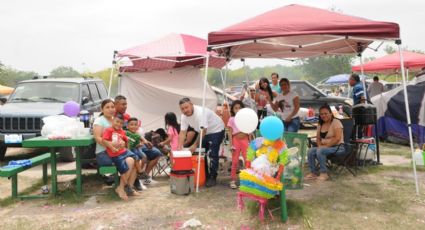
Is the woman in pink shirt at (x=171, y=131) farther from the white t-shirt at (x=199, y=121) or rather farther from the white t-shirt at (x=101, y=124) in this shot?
the white t-shirt at (x=101, y=124)

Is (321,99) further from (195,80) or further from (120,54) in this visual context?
(120,54)

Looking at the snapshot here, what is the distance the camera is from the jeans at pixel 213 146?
607 cm

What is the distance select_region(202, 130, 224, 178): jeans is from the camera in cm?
607

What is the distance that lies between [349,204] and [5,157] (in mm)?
7374

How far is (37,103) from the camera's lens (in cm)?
855

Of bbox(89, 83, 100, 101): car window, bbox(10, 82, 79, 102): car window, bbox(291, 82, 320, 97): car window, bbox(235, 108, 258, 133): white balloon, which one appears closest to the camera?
bbox(235, 108, 258, 133): white balloon

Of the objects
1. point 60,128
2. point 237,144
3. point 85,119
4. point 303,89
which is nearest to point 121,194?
point 60,128

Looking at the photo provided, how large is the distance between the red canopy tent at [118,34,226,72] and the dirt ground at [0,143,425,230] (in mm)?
3819

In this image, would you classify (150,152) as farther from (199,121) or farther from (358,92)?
(358,92)

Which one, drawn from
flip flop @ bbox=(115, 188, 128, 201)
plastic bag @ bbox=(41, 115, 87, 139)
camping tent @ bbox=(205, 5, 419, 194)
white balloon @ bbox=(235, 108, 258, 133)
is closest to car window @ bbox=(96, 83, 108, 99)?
plastic bag @ bbox=(41, 115, 87, 139)

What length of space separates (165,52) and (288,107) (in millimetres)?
3438

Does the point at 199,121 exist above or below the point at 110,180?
above

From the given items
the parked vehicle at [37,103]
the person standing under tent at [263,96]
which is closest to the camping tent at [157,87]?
the parked vehicle at [37,103]

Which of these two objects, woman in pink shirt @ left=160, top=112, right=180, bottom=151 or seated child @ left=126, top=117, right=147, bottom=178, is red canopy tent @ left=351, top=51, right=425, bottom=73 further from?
seated child @ left=126, top=117, right=147, bottom=178
